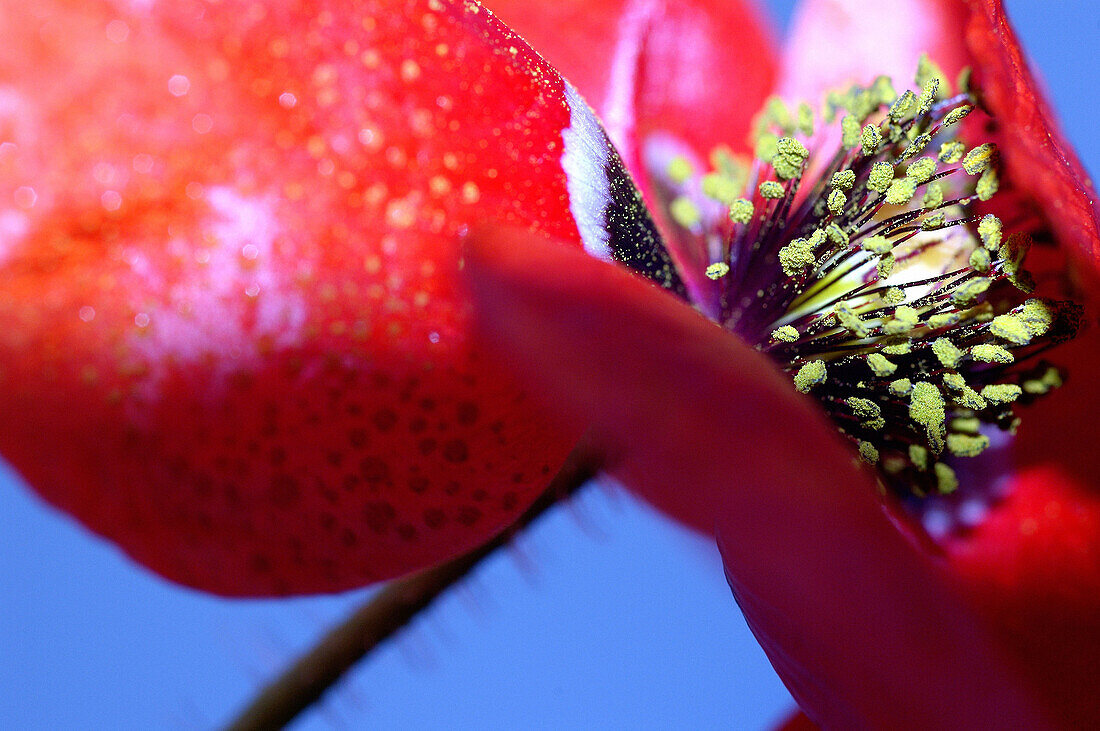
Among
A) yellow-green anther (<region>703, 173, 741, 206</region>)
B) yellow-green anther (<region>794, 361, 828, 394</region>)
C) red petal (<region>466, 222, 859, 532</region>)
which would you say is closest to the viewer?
red petal (<region>466, 222, 859, 532</region>)

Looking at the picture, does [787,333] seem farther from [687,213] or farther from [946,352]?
[687,213]

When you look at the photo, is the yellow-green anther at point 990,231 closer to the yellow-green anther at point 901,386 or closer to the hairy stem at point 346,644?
the yellow-green anther at point 901,386

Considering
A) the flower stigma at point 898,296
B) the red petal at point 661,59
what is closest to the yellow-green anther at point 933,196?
the flower stigma at point 898,296

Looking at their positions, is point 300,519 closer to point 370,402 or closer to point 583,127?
point 370,402

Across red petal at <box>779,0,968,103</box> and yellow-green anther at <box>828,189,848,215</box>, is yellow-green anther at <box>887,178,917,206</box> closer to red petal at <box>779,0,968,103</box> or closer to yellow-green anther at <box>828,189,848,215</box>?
yellow-green anther at <box>828,189,848,215</box>

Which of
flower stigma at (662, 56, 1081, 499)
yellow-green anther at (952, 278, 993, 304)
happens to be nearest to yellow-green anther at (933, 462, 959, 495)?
flower stigma at (662, 56, 1081, 499)

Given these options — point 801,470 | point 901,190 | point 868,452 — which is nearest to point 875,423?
point 868,452
